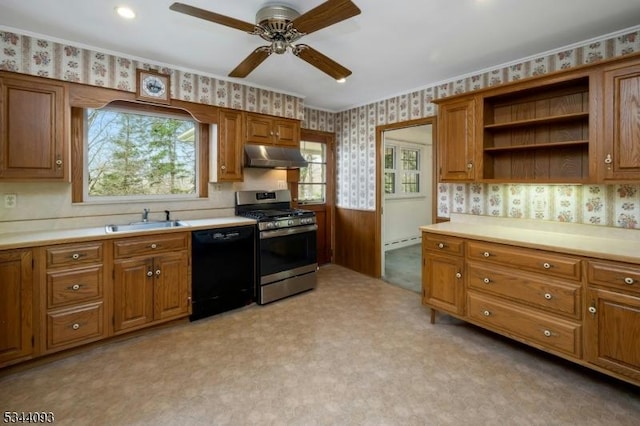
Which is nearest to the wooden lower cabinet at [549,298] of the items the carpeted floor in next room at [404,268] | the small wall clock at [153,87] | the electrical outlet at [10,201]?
the carpeted floor in next room at [404,268]

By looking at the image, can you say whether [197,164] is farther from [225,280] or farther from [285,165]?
[225,280]

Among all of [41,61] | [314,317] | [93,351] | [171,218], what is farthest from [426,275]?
[41,61]

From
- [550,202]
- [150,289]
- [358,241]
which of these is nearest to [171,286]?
[150,289]

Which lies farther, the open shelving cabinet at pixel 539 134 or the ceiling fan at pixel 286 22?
the open shelving cabinet at pixel 539 134

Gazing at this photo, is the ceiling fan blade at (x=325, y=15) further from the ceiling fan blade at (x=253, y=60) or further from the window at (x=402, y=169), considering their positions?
the window at (x=402, y=169)

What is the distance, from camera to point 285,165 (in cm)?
389

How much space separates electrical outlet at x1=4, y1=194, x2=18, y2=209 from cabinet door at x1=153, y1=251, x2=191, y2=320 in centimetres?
121

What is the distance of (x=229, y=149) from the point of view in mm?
3607

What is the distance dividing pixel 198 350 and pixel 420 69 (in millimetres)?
3421

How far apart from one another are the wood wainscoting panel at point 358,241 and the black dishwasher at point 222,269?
1.87 meters

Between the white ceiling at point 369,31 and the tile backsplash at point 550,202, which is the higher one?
the white ceiling at point 369,31

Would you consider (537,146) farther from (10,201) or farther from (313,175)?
(10,201)

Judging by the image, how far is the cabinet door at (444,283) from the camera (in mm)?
2783

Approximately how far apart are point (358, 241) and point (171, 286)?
9.02 feet
